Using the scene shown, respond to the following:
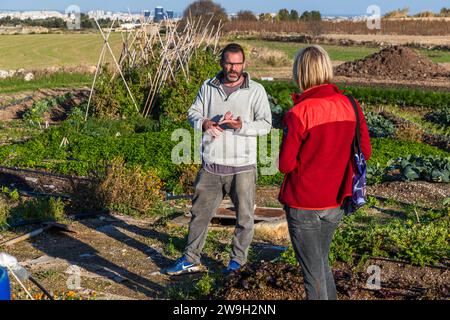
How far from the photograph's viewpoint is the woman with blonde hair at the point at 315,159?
4309 millimetres

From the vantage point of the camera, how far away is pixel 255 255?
6742 mm

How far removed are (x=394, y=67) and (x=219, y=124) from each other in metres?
22.1

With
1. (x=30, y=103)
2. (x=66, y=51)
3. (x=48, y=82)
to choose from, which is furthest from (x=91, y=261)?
(x=66, y=51)

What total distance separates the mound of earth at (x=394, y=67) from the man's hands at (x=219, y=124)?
827 inches

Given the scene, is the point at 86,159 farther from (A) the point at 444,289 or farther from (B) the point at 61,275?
(A) the point at 444,289

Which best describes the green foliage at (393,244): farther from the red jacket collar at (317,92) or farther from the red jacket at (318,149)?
the red jacket collar at (317,92)

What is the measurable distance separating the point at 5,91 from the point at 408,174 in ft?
42.7

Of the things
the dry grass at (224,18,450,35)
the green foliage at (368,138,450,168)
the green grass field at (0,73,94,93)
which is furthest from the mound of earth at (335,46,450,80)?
the dry grass at (224,18,450,35)

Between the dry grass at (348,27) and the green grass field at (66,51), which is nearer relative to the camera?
the green grass field at (66,51)

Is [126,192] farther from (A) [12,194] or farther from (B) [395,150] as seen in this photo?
(B) [395,150]

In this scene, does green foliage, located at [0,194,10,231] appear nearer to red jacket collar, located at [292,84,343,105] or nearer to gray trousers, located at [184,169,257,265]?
gray trousers, located at [184,169,257,265]

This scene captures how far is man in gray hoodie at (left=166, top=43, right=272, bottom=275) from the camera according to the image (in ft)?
18.9

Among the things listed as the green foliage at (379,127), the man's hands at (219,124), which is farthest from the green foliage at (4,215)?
the green foliage at (379,127)
